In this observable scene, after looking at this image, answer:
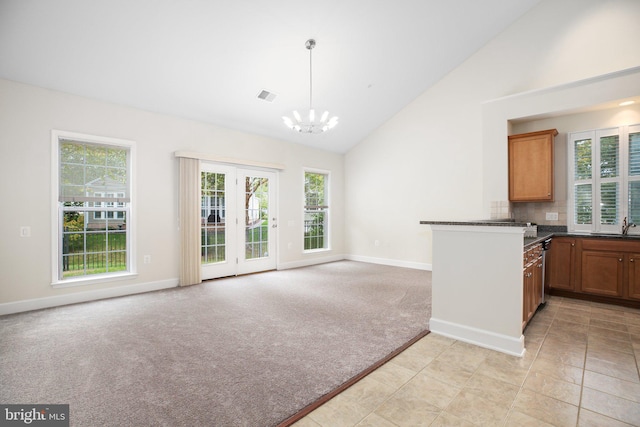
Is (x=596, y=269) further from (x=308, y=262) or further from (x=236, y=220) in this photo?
(x=236, y=220)

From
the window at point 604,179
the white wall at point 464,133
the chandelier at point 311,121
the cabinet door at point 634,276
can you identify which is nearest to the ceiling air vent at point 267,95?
the chandelier at point 311,121

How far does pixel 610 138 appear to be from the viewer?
4.19 meters

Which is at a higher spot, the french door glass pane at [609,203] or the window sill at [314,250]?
the french door glass pane at [609,203]

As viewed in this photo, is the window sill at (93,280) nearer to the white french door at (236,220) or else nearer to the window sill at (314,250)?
the white french door at (236,220)

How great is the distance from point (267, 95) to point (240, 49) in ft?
3.28

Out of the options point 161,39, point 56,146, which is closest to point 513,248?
point 161,39

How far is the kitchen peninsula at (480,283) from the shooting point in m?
2.48

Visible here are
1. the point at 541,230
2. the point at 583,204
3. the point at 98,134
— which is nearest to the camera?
the point at 98,134

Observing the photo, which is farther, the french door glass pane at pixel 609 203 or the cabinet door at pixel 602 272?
the french door glass pane at pixel 609 203

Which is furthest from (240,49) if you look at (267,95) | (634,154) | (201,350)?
(634,154)

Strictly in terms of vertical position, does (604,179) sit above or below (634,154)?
below

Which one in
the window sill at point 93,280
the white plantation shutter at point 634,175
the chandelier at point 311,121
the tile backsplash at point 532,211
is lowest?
the window sill at point 93,280

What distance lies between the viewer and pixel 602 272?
387 centimetres

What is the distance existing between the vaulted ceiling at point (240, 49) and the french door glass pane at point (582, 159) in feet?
7.72
